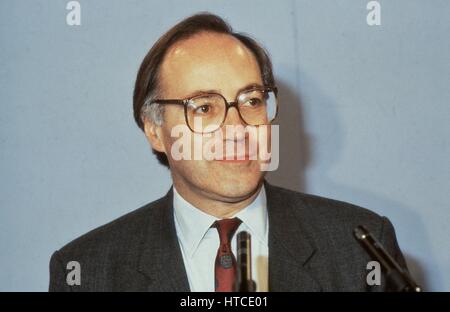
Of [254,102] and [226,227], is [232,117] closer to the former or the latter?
[254,102]

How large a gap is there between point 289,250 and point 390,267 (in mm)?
499

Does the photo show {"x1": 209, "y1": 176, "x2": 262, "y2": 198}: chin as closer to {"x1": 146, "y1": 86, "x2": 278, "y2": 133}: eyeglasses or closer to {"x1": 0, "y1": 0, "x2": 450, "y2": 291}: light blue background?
{"x1": 146, "y1": 86, "x2": 278, "y2": 133}: eyeglasses

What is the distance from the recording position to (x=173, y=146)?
5.38ft

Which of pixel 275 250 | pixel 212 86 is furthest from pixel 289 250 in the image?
pixel 212 86

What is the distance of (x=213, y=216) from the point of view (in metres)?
1.59

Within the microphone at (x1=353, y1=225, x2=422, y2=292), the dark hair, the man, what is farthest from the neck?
the microphone at (x1=353, y1=225, x2=422, y2=292)

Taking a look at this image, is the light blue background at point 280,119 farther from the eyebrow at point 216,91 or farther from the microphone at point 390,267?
the microphone at point 390,267

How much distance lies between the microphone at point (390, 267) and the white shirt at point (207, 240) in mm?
477

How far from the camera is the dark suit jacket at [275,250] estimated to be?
1514mm

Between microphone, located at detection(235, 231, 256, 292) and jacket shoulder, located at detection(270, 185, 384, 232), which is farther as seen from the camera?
jacket shoulder, located at detection(270, 185, 384, 232)

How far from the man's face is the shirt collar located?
49mm

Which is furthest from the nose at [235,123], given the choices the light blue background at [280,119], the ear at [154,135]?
the light blue background at [280,119]

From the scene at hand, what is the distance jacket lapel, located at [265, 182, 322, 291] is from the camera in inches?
58.8
